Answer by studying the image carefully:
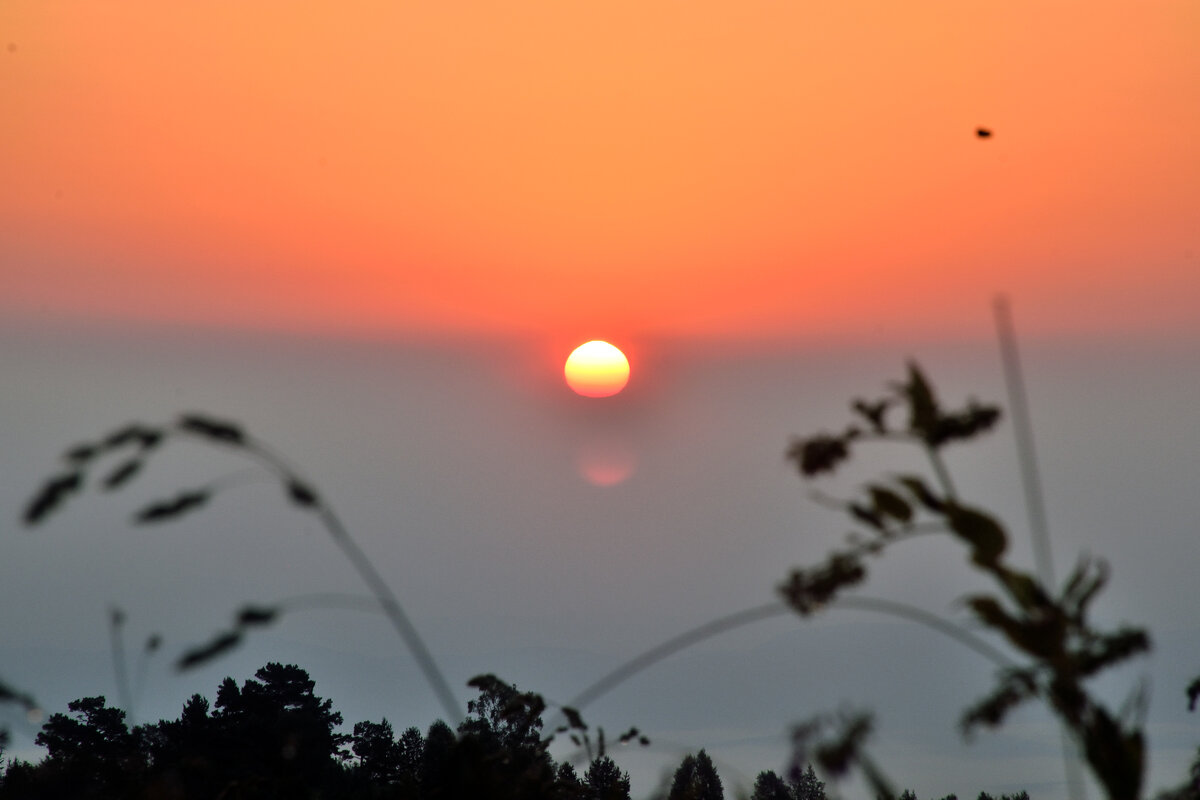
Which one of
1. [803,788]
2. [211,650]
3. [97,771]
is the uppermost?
[803,788]

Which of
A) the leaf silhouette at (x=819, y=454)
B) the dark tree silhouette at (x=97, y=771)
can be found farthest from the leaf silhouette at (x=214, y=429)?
the dark tree silhouette at (x=97, y=771)

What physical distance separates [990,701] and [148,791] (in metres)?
3.17

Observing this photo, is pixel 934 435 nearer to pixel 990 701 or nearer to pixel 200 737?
pixel 990 701

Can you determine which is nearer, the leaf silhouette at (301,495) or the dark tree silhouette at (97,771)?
the leaf silhouette at (301,495)

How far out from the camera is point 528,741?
5.55m

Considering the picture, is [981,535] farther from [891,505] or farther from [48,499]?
[48,499]

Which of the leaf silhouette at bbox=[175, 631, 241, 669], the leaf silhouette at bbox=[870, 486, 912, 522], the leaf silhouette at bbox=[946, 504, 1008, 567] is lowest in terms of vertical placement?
the leaf silhouette at bbox=[175, 631, 241, 669]

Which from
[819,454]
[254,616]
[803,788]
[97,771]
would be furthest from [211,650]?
[803,788]

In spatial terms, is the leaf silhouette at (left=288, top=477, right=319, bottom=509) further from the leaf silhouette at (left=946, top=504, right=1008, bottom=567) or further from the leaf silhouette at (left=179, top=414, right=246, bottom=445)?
the leaf silhouette at (left=946, top=504, right=1008, bottom=567)

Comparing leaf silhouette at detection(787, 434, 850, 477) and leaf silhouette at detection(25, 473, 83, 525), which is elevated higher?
leaf silhouette at detection(787, 434, 850, 477)

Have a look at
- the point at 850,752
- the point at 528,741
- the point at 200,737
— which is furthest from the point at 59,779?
the point at 200,737

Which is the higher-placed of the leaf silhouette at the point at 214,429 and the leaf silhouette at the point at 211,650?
the leaf silhouette at the point at 214,429

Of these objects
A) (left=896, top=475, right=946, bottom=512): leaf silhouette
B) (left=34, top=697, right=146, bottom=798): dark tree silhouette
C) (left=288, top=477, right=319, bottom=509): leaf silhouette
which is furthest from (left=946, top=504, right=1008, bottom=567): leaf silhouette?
(left=34, top=697, right=146, bottom=798): dark tree silhouette

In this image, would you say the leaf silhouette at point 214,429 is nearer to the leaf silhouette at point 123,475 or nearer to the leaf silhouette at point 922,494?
the leaf silhouette at point 123,475
